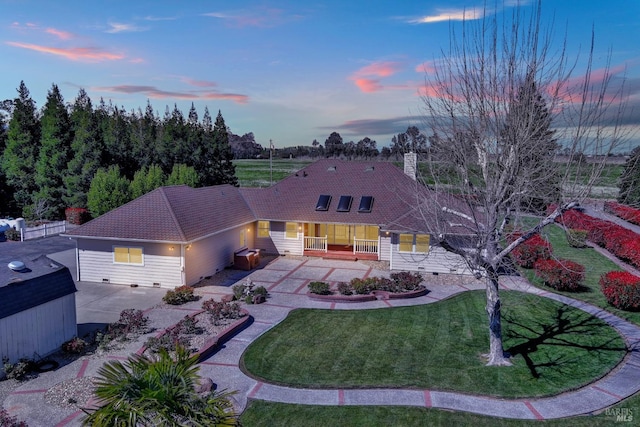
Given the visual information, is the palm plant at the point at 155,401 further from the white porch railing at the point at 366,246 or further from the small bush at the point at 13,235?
the small bush at the point at 13,235

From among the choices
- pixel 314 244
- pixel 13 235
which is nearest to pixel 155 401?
pixel 314 244

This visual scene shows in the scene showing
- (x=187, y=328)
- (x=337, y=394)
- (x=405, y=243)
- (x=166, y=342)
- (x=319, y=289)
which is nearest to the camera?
(x=337, y=394)

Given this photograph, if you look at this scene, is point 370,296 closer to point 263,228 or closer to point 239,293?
point 239,293

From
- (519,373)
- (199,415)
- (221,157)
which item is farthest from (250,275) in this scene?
(221,157)

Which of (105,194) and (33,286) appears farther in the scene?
(105,194)

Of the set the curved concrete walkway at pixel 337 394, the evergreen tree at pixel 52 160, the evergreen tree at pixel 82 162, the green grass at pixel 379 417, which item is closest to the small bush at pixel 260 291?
the curved concrete walkway at pixel 337 394

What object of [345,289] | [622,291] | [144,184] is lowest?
[345,289]

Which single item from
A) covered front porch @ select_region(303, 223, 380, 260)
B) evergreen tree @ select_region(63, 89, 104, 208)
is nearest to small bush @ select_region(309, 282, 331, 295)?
covered front porch @ select_region(303, 223, 380, 260)
